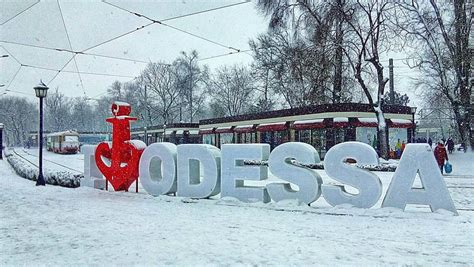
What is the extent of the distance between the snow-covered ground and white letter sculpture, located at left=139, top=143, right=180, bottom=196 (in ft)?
2.55

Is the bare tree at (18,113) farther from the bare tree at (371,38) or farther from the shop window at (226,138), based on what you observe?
the bare tree at (371,38)

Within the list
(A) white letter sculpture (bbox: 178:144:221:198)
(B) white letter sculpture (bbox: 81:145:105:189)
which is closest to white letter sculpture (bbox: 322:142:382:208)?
(A) white letter sculpture (bbox: 178:144:221:198)

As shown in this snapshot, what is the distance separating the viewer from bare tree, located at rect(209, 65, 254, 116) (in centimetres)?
5628

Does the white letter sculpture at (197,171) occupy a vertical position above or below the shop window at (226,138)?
below

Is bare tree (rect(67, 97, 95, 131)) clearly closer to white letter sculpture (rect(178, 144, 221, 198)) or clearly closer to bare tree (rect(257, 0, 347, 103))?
bare tree (rect(257, 0, 347, 103))

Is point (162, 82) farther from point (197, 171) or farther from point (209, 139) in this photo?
point (197, 171)

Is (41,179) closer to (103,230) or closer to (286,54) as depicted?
(103,230)

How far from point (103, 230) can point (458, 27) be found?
25.9m

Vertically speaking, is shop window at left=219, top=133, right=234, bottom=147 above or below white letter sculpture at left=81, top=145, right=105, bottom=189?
above

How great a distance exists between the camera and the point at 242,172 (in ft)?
33.6

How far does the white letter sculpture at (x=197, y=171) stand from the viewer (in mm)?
10609

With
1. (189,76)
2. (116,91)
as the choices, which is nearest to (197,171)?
(189,76)

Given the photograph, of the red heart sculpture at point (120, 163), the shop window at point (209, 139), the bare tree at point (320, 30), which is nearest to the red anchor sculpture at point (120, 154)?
the red heart sculpture at point (120, 163)

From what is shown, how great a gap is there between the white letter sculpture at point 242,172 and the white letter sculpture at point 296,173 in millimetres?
250
